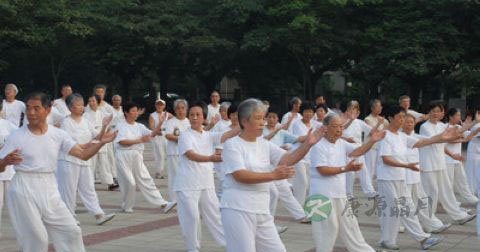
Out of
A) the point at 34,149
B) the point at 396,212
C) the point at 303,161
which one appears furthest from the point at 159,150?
the point at 34,149

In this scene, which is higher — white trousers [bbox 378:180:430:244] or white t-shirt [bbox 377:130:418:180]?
white t-shirt [bbox 377:130:418:180]

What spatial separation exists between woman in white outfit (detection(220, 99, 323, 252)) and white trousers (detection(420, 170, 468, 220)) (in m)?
5.14

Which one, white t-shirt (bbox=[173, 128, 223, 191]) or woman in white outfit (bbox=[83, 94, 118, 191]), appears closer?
white t-shirt (bbox=[173, 128, 223, 191])

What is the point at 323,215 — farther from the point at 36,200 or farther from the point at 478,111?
the point at 478,111

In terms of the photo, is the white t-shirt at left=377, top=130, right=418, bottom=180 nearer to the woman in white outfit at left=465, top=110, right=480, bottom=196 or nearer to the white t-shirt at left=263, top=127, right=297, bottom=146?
the white t-shirt at left=263, top=127, right=297, bottom=146

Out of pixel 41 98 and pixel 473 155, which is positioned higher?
pixel 41 98

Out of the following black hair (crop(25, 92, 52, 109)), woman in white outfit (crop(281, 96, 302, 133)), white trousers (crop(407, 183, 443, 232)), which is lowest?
white trousers (crop(407, 183, 443, 232))

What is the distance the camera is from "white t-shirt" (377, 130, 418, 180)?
867cm

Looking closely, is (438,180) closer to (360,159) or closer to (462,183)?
(462,183)

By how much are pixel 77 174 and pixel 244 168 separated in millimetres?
5252

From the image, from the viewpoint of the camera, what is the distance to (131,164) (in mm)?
11695

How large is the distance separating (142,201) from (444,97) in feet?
92.3

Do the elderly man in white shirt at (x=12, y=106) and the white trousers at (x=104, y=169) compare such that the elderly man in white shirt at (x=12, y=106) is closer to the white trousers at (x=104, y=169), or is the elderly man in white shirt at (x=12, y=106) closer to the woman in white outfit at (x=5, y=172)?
the white trousers at (x=104, y=169)

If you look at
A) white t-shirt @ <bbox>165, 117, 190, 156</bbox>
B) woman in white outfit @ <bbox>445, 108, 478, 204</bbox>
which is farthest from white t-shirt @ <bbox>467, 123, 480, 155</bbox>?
white t-shirt @ <bbox>165, 117, 190, 156</bbox>
